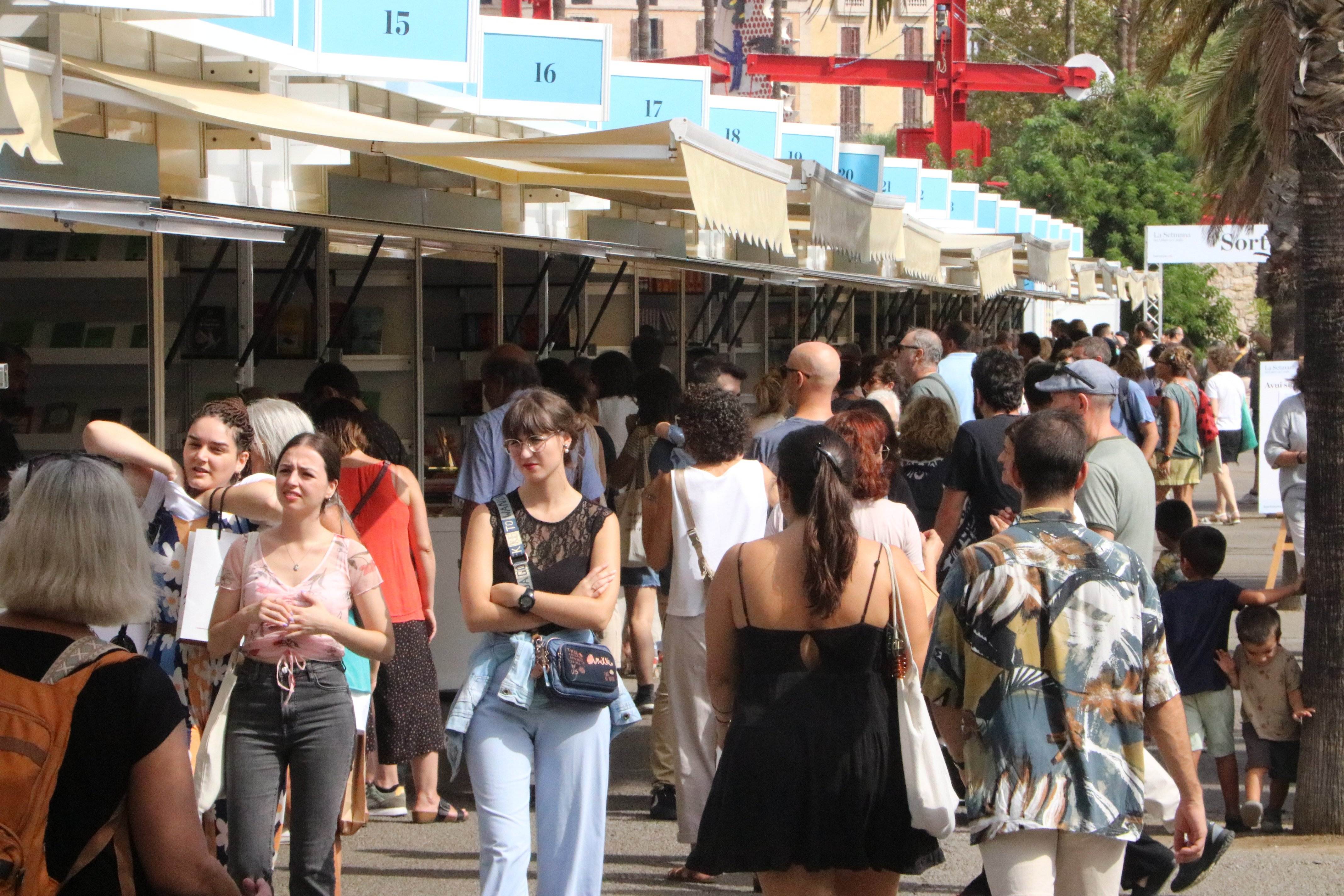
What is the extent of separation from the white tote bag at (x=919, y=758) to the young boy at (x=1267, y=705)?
2889 millimetres

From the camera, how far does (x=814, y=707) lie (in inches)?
144

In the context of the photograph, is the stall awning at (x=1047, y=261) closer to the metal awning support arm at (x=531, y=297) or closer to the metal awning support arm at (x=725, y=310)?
the metal awning support arm at (x=725, y=310)

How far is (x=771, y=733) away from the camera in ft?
12.0

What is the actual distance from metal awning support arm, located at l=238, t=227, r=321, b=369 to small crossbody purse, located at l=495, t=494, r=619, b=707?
373 cm

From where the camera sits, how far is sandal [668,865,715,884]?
18.3ft

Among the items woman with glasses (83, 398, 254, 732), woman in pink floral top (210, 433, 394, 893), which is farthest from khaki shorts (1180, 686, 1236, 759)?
woman with glasses (83, 398, 254, 732)

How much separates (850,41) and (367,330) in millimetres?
71517

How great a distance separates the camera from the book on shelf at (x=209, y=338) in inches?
325

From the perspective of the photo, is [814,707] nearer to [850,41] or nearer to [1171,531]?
[1171,531]

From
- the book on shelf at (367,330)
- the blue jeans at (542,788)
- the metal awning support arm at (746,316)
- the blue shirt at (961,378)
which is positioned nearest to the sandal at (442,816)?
the blue jeans at (542,788)

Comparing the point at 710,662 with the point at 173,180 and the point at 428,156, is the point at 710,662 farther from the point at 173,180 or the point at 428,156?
the point at 173,180

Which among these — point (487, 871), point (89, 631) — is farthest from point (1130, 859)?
point (89, 631)

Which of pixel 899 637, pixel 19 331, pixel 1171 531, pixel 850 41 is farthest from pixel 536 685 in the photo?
pixel 850 41

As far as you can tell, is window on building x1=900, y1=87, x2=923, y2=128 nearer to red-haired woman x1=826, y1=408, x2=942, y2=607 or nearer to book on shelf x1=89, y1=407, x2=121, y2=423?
book on shelf x1=89, y1=407, x2=121, y2=423
